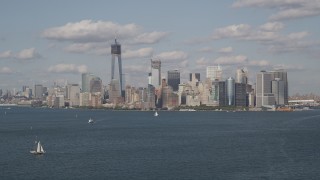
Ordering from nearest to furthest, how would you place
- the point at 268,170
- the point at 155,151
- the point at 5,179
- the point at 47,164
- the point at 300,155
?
the point at 5,179 → the point at 268,170 → the point at 47,164 → the point at 300,155 → the point at 155,151

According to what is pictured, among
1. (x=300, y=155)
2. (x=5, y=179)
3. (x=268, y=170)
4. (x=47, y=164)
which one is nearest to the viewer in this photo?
(x=5, y=179)

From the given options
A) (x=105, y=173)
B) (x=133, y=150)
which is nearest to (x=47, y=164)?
(x=105, y=173)

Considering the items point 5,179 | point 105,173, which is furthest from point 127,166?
point 5,179

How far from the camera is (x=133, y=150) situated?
68125mm

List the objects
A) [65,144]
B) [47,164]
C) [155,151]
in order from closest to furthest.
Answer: [47,164]
[155,151]
[65,144]

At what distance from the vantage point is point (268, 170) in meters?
51.7

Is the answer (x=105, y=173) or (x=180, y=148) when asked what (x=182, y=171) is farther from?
(x=180, y=148)

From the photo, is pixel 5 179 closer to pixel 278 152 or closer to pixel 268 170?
pixel 268 170

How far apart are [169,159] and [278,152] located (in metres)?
13.3

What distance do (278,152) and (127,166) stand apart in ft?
62.0

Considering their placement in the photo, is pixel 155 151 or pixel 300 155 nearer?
pixel 300 155

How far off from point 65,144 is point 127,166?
898 inches

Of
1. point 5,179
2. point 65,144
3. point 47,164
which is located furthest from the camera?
point 65,144

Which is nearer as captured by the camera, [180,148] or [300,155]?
[300,155]
